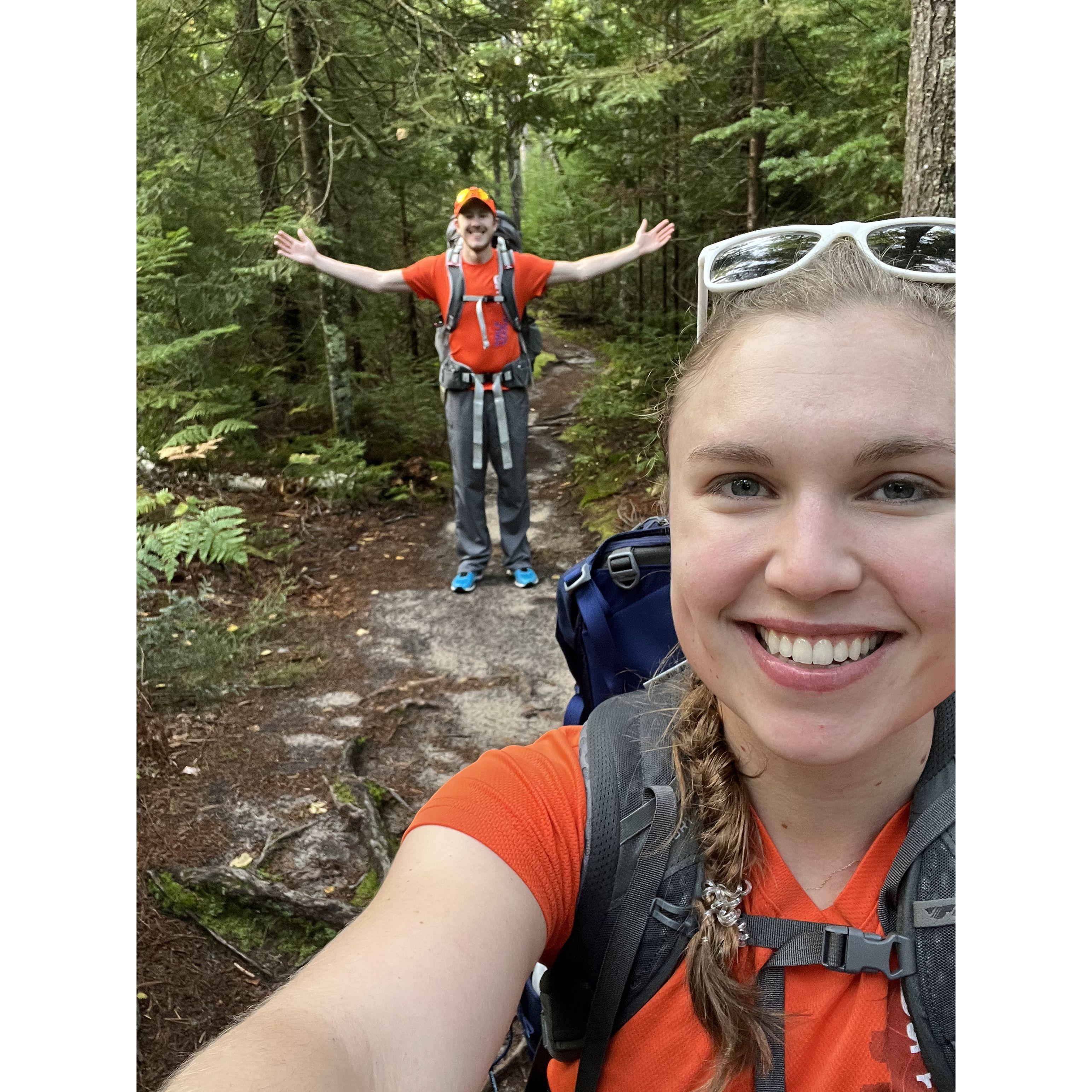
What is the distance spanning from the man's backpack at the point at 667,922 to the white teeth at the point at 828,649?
341mm

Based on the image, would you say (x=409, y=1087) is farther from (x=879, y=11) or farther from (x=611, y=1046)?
(x=879, y=11)

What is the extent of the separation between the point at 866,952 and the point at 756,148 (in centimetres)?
984

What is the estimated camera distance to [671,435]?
1.48 m

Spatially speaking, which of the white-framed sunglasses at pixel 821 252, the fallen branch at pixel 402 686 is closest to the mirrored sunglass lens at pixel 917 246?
the white-framed sunglasses at pixel 821 252

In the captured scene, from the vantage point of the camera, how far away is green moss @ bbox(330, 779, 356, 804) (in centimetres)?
414

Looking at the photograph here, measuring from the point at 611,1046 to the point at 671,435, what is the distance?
3.36 feet

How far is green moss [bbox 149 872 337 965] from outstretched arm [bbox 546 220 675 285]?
5.29 metres

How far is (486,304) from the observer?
695cm

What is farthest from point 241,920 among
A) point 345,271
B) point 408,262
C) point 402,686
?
point 408,262

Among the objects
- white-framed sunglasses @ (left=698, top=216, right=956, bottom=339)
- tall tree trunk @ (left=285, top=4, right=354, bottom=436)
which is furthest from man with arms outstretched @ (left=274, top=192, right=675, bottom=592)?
white-framed sunglasses @ (left=698, top=216, right=956, bottom=339)

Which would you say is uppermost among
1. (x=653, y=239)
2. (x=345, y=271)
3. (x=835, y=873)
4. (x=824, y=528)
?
(x=653, y=239)

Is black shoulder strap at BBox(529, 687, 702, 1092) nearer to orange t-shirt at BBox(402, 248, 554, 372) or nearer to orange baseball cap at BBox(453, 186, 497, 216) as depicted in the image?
orange t-shirt at BBox(402, 248, 554, 372)

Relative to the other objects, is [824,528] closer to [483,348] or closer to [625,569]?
[625,569]
